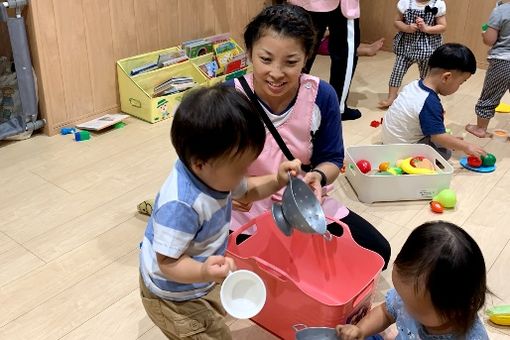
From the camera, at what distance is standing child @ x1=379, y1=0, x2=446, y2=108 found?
2.65 meters

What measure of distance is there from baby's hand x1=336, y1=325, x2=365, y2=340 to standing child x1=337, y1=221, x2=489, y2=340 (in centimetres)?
16

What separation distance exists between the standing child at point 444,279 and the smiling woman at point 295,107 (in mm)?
363

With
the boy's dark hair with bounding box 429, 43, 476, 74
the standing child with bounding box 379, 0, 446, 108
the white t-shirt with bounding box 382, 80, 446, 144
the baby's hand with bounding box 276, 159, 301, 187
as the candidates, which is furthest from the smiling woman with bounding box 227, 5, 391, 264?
the standing child with bounding box 379, 0, 446, 108

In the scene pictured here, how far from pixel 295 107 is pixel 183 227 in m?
0.59

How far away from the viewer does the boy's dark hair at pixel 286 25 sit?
3.99 ft

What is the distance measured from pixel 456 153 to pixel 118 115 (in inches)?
59.1

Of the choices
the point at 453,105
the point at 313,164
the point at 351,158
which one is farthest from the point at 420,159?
the point at 453,105

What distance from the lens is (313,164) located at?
1440 millimetres

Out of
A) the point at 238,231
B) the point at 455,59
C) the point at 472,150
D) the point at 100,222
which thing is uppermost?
the point at 455,59

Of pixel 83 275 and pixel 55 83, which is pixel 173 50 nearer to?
pixel 55 83

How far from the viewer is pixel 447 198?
6.17ft

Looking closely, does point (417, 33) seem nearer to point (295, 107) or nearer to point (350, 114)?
point (350, 114)

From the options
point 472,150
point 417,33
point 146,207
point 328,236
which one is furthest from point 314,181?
point 417,33

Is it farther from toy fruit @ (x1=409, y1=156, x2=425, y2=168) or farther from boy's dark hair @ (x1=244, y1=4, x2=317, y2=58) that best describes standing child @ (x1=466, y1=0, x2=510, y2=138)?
boy's dark hair @ (x1=244, y1=4, x2=317, y2=58)
